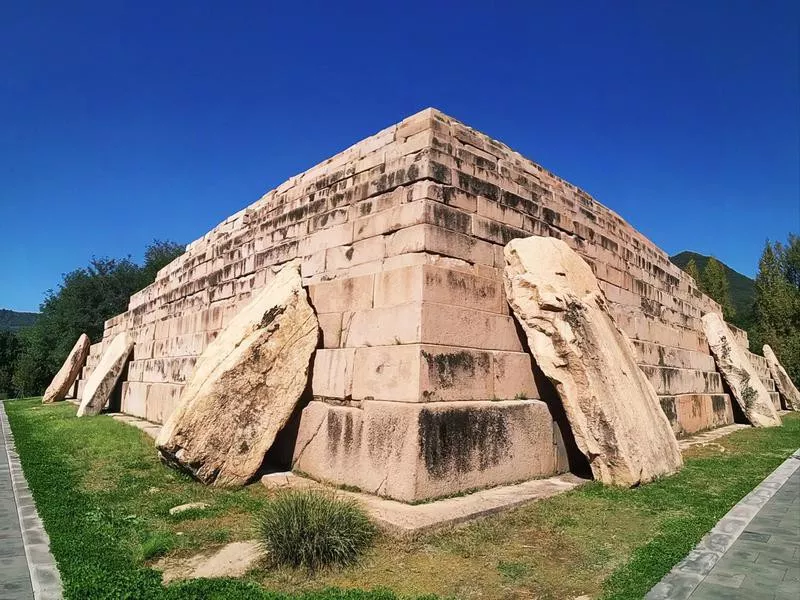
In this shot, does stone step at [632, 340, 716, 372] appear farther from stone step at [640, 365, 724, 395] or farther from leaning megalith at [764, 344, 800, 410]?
leaning megalith at [764, 344, 800, 410]

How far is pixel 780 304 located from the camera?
104ft

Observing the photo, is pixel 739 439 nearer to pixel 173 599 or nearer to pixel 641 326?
pixel 641 326

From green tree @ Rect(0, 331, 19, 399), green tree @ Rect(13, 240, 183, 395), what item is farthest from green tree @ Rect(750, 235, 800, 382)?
green tree @ Rect(0, 331, 19, 399)

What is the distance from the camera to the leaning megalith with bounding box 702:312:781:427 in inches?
478

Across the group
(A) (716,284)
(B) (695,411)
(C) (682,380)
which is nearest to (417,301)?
(C) (682,380)

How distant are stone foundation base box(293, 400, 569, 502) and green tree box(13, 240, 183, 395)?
117ft

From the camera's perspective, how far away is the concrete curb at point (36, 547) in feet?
11.0

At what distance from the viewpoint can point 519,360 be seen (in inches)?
241

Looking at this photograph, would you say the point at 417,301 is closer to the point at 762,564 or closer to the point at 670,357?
the point at 762,564

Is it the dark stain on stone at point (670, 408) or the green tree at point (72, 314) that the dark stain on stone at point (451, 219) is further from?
the green tree at point (72, 314)

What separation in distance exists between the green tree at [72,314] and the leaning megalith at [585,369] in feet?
121

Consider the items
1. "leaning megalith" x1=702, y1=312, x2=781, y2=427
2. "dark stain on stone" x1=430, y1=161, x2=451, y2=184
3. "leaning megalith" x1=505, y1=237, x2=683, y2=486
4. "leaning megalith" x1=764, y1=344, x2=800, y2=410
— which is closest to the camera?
"leaning megalith" x1=505, y1=237, x2=683, y2=486

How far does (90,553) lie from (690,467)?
6753 mm

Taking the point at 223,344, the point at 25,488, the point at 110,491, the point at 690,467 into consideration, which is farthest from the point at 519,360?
the point at 25,488
